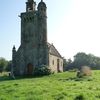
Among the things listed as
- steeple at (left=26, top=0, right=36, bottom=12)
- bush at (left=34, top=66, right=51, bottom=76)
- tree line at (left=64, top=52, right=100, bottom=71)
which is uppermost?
steeple at (left=26, top=0, right=36, bottom=12)

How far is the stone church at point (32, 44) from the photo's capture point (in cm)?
6228

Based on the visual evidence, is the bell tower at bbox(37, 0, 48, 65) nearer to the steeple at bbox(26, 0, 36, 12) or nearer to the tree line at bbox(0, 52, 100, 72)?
the steeple at bbox(26, 0, 36, 12)

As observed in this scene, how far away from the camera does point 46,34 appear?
63.0m

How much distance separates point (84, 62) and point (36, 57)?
58.2 m

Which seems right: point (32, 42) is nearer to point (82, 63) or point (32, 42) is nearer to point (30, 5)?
point (30, 5)

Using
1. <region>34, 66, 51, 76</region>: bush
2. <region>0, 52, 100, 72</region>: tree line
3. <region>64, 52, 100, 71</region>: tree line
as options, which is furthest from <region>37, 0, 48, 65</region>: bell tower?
<region>64, 52, 100, 71</region>: tree line

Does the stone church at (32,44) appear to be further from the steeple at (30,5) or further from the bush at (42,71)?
the bush at (42,71)

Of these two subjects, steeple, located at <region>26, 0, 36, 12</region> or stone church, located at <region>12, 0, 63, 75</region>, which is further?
steeple, located at <region>26, 0, 36, 12</region>

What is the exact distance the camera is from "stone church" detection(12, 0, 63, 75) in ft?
204

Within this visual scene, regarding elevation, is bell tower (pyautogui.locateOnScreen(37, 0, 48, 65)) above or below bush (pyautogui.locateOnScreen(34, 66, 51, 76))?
above

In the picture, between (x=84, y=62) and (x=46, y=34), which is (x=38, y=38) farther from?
(x=84, y=62)

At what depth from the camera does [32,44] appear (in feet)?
210

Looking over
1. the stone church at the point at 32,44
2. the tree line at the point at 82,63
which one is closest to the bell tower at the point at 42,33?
the stone church at the point at 32,44

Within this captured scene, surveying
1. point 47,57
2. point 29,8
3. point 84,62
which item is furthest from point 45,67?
point 84,62
